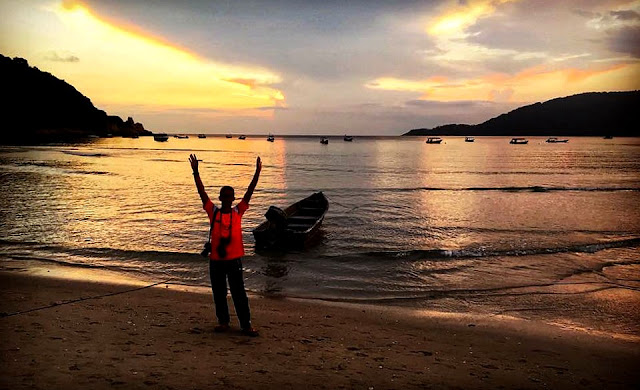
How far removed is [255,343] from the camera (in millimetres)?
6676

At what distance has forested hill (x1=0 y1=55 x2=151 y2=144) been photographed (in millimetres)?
132500

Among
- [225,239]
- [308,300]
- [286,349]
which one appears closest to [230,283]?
[225,239]

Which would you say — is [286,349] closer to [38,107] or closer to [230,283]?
[230,283]

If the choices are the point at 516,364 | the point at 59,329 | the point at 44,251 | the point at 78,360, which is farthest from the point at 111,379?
the point at 44,251

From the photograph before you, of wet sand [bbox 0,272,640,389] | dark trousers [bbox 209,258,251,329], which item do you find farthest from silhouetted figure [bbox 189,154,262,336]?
wet sand [bbox 0,272,640,389]

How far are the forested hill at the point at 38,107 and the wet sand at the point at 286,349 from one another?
134220 mm

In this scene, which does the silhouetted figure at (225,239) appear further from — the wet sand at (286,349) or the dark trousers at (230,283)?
the wet sand at (286,349)

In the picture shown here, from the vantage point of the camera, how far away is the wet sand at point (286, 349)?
213 inches

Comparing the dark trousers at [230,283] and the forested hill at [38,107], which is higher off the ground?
the forested hill at [38,107]

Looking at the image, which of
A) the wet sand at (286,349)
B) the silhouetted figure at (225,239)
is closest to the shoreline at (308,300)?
the wet sand at (286,349)

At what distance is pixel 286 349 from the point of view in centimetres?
657

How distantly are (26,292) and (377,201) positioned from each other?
23.3 m

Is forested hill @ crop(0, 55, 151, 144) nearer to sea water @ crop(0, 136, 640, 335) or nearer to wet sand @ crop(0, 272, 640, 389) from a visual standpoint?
sea water @ crop(0, 136, 640, 335)

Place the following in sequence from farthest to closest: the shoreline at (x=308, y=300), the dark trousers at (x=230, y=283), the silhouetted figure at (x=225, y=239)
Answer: the shoreline at (x=308, y=300) < the dark trousers at (x=230, y=283) < the silhouetted figure at (x=225, y=239)
